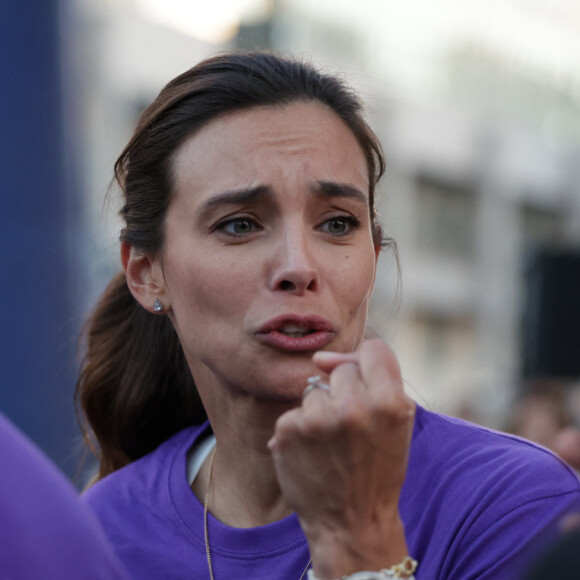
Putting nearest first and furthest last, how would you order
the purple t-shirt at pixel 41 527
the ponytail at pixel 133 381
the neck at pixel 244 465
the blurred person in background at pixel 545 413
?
the purple t-shirt at pixel 41 527 < the neck at pixel 244 465 < the ponytail at pixel 133 381 < the blurred person in background at pixel 545 413

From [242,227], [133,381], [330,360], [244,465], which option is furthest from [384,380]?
[133,381]

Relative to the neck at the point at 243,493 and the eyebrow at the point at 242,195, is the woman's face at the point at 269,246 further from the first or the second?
the neck at the point at 243,493

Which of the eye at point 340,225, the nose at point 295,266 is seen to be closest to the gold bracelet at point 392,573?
the nose at point 295,266

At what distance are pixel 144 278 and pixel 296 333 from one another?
0.65 meters

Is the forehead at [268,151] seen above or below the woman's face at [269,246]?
above

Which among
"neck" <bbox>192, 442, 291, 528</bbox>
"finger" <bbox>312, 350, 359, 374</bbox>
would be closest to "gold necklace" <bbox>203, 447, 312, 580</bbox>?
"neck" <bbox>192, 442, 291, 528</bbox>

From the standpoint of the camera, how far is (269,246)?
227 cm

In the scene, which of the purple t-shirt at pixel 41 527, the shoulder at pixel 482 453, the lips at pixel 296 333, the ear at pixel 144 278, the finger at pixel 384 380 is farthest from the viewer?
the ear at pixel 144 278

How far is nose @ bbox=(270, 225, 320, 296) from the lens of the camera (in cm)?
216

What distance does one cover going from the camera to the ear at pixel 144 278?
8.59ft

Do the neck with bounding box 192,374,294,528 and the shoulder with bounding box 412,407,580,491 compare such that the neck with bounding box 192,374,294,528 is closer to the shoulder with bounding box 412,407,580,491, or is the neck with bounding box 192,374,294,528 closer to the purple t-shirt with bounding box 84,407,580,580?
the purple t-shirt with bounding box 84,407,580,580

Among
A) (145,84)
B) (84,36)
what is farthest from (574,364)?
(145,84)

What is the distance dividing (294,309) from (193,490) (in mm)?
737

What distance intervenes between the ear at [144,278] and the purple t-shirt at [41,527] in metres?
1.27
